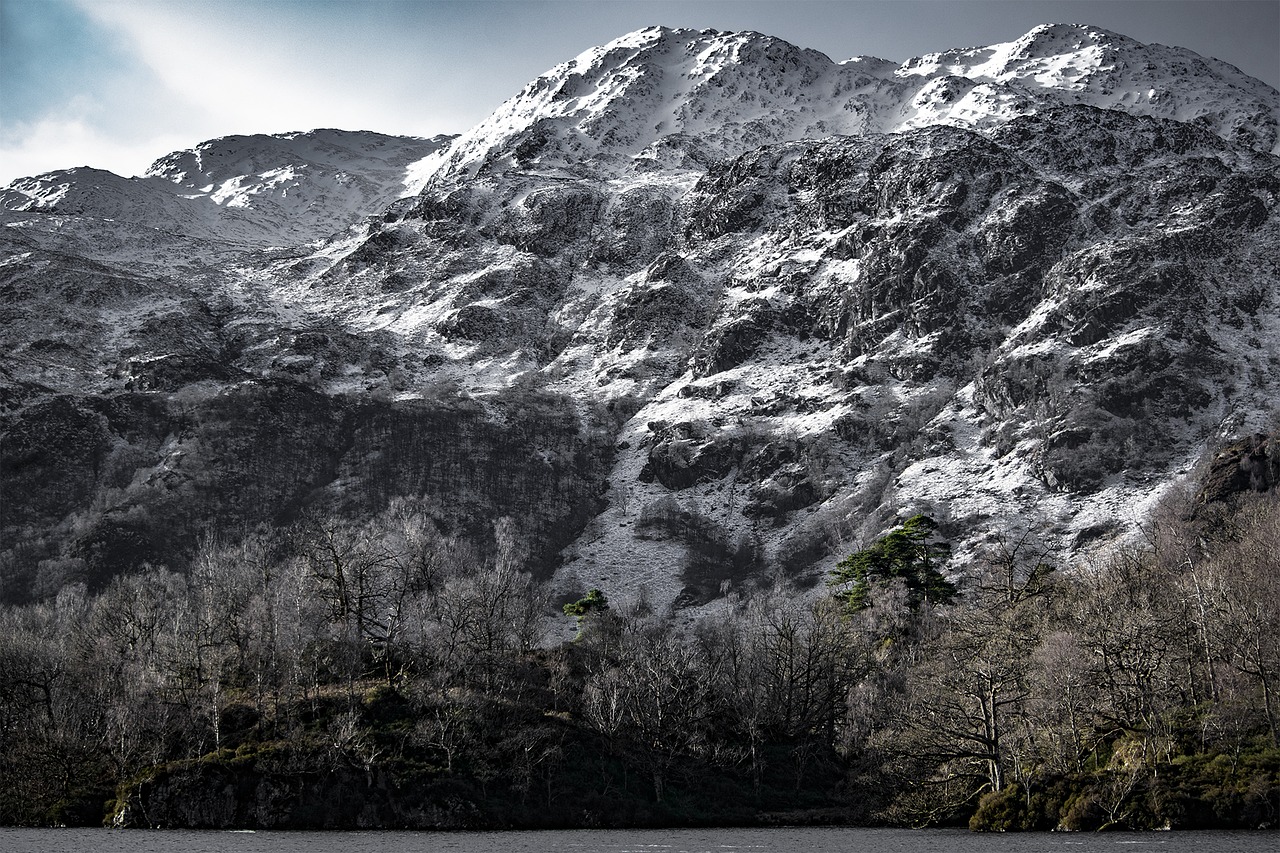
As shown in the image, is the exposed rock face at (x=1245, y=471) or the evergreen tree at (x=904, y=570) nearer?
the evergreen tree at (x=904, y=570)

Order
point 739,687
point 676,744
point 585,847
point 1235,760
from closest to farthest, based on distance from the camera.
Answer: point 1235,760 < point 585,847 < point 676,744 < point 739,687

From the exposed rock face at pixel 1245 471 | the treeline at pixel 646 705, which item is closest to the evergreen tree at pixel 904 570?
the treeline at pixel 646 705

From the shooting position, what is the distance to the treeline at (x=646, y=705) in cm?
7319

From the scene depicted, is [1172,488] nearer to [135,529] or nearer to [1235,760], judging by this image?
[1235,760]

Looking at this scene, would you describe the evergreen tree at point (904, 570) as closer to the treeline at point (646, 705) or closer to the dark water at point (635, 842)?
the treeline at point (646, 705)

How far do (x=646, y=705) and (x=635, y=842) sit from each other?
20.2 meters

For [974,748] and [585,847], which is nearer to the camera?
[585,847]

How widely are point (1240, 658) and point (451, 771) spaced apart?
54.7m

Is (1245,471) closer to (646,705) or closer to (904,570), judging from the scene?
(904,570)

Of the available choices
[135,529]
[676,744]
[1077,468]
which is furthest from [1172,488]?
[135,529]

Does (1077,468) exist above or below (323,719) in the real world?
above

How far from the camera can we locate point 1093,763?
73812 mm

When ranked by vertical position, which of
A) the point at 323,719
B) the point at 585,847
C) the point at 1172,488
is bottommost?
the point at 585,847

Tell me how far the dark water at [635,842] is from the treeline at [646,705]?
12.6 ft
